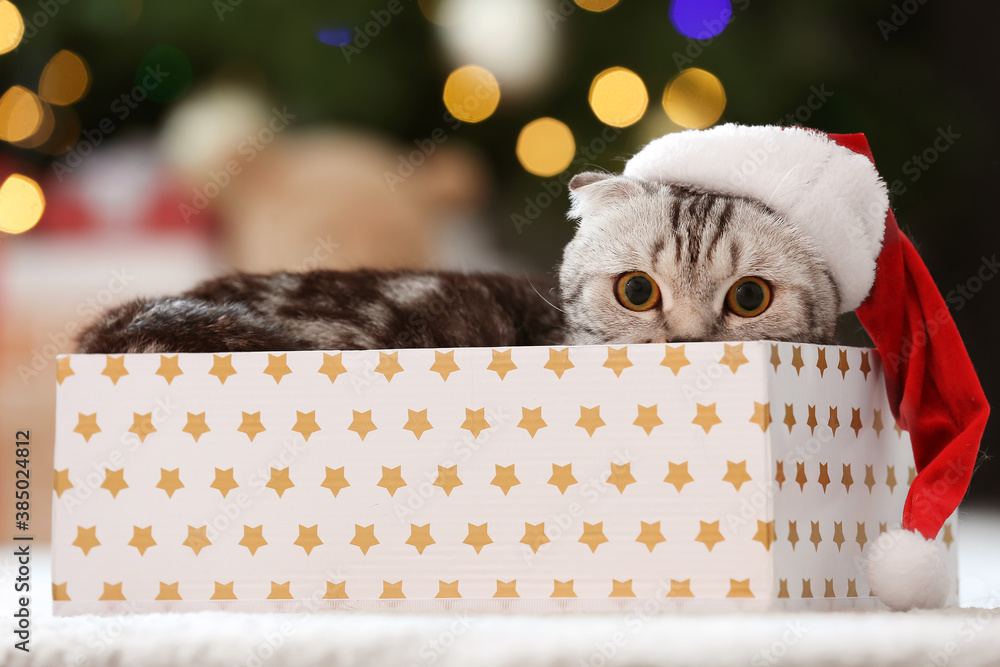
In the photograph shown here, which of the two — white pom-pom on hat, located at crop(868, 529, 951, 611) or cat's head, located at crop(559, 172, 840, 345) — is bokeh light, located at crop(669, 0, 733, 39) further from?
white pom-pom on hat, located at crop(868, 529, 951, 611)

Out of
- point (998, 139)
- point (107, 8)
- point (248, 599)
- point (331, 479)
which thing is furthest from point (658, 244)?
point (998, 139)

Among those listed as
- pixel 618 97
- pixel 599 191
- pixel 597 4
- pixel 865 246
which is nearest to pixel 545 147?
pixel 618 97

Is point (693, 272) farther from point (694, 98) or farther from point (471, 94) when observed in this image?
point (471, 94)

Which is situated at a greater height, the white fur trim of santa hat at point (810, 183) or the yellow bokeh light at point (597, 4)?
the yellow bokeh light at point (597, 4)

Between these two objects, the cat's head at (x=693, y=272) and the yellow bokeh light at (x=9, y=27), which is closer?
the cat's head at (x=693, y=272)

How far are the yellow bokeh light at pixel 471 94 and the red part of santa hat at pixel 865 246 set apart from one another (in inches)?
38.3

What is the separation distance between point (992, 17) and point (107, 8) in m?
1.93

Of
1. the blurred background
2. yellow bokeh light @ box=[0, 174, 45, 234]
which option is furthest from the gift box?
yellow bokeh light @ box=[0, 174, 45, 234]

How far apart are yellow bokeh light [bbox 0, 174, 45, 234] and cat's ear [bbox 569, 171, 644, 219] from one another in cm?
142

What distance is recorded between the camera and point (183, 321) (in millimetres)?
849

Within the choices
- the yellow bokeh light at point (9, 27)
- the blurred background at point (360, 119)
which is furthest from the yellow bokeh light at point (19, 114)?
the yellow bokeh light at point (9, 27)

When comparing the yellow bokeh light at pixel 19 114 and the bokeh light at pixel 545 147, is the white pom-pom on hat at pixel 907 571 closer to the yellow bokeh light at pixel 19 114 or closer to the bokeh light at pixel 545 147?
the bokeh light at pixel 545 147

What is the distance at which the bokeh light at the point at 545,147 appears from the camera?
1835 millimetres

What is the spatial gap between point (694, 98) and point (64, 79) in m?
1.29
